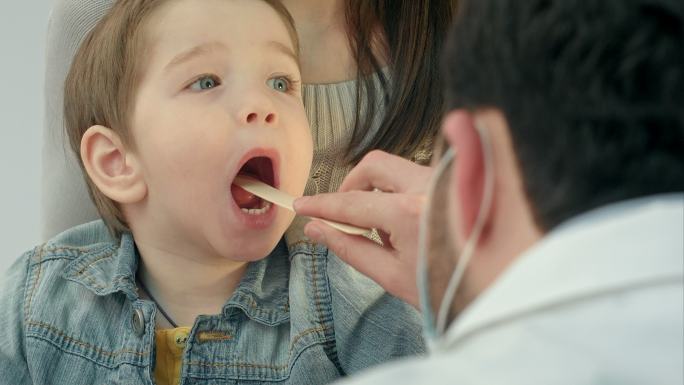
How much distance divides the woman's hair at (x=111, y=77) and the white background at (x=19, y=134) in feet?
3.83

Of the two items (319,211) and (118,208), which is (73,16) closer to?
(118,208)

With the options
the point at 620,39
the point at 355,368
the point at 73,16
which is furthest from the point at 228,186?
the point at 620,39

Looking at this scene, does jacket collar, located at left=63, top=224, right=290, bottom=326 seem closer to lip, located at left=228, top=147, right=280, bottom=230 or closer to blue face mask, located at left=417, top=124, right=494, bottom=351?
lip, located at left=228, top=147, right=280, bottom=230

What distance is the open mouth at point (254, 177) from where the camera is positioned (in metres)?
1.15

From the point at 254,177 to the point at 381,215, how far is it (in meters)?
0.23

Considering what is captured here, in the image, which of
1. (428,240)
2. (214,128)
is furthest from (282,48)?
(428,240)

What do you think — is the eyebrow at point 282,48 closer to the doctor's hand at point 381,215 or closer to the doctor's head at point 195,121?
the doctor's head at point 195,121

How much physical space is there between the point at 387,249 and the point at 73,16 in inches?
26.9

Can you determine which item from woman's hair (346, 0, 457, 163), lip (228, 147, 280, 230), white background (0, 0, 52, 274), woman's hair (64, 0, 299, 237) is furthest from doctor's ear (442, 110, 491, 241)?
white background (0, 0, 52, 274)

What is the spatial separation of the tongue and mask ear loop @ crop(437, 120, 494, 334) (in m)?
0.51

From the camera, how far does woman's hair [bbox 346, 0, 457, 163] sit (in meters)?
1.44

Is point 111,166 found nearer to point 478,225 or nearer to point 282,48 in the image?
point 282,48

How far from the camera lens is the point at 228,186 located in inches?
43.8

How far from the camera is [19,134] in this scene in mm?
2393
